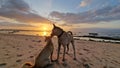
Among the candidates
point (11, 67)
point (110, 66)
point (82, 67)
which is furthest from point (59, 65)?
point (110, 66)

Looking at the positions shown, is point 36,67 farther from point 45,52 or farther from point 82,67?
point 82,67

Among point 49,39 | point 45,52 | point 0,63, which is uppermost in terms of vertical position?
point 49,39

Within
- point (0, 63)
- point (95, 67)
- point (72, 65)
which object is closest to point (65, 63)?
point (72, 65)

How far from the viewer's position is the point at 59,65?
21.8 ft

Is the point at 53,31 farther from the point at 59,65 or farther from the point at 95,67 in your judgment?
the point at 95,67

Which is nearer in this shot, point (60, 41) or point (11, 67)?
point (11, 67)

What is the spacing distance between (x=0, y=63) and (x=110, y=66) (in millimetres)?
5854

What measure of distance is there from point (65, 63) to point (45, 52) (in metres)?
1.70

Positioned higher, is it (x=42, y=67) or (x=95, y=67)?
(x=42, y=67)

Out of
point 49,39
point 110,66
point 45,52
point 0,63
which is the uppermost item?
point 49,39

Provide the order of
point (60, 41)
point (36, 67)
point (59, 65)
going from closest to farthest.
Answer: point (36, 67)
point (59, 65)
point (60, 41)

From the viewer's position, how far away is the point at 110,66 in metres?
7.32

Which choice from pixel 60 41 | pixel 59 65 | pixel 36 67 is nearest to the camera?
pixel 36 67

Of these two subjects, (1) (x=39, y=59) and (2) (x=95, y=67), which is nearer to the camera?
(1) (x=39, y=59)
